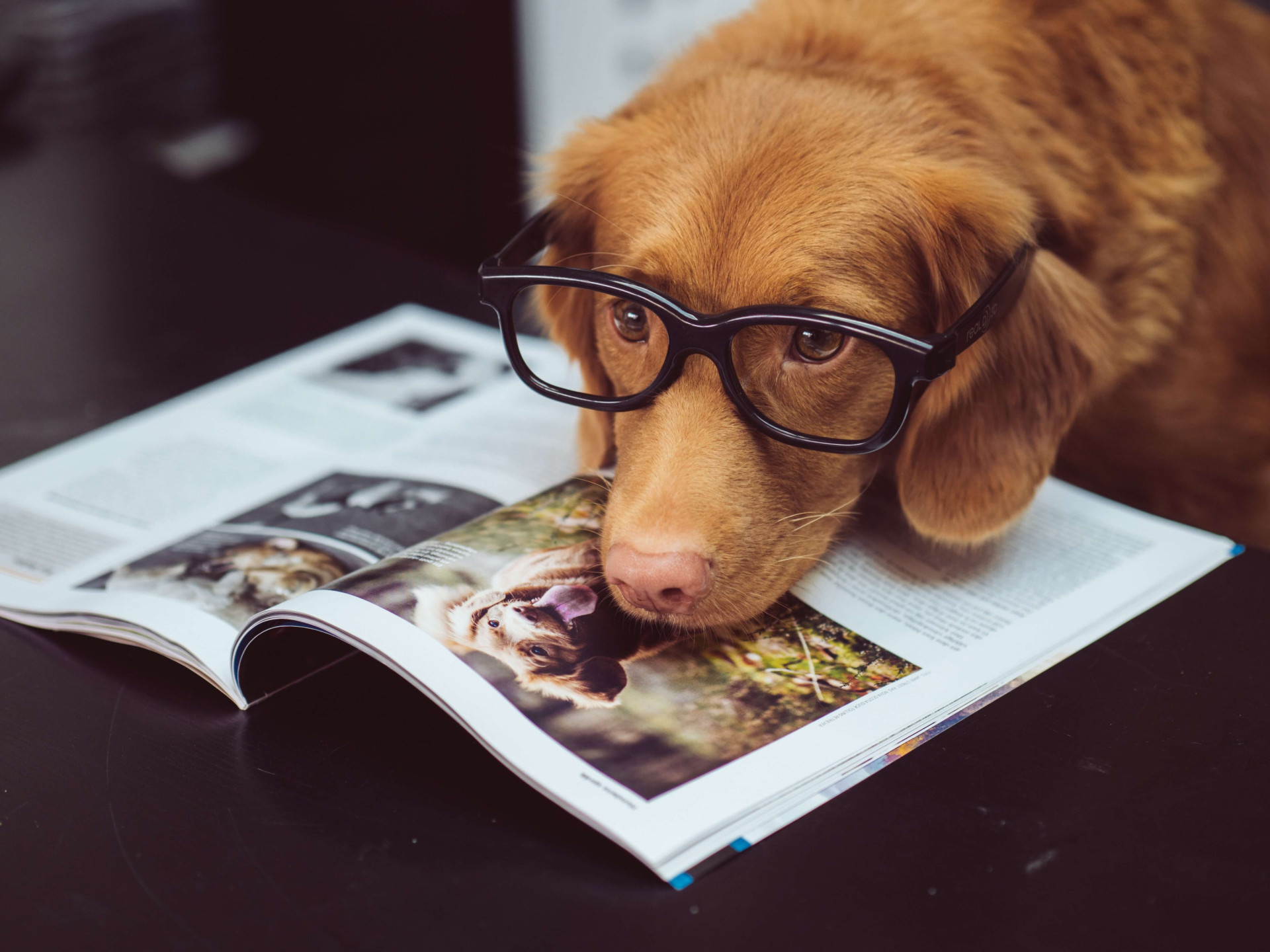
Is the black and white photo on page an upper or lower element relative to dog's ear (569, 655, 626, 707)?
lower

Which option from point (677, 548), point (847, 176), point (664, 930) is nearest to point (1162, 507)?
point (847, 176)

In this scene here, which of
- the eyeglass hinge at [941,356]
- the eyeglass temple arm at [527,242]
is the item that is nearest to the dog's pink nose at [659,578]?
the eyeglass hinge at [941,356]

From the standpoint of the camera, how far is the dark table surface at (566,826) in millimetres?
787

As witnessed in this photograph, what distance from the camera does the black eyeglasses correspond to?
106 centimetres

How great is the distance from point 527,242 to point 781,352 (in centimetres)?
40

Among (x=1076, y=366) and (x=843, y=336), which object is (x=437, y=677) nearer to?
(x=843, y=336)

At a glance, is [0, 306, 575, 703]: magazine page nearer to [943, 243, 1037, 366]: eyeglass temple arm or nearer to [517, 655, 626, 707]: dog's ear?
[517, 655, 626, 707]: dog's ear

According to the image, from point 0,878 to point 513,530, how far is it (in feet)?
1.83

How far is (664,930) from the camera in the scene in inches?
30.6

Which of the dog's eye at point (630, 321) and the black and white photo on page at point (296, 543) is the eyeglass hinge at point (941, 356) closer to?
the dog's eye at point (630, 321)

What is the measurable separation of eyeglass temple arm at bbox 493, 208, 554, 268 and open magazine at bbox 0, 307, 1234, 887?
0.26 metres

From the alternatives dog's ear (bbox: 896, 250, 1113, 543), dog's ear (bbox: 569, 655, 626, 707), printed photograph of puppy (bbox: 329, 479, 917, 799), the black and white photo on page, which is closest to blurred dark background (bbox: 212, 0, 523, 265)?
the black and white photo on page

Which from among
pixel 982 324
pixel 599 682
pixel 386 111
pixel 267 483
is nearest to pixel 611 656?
pixel 599 682

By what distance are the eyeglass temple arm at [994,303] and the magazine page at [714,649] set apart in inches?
10.3
